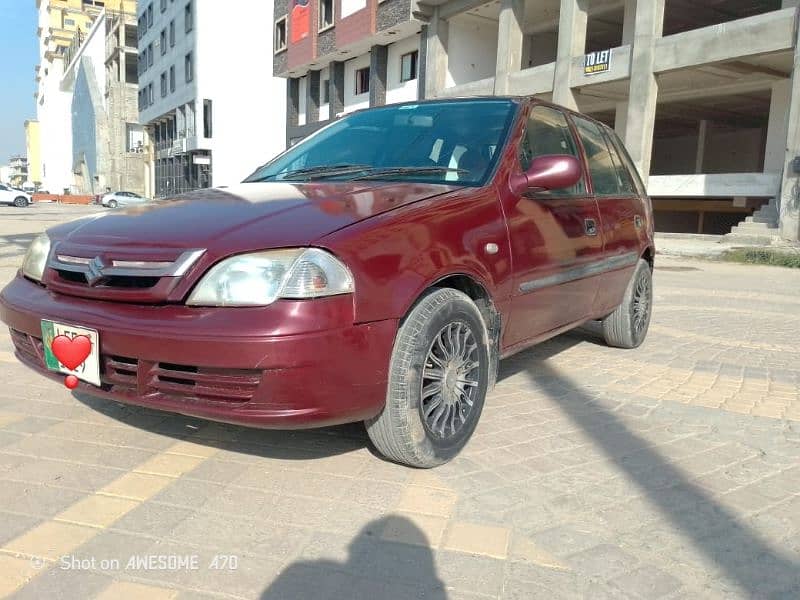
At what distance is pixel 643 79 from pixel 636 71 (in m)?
0.37

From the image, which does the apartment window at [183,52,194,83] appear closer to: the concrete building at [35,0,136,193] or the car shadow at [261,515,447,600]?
the car shadow at [261,515,447,600]

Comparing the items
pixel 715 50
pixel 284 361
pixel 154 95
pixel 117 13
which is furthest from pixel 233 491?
pixel 117 13

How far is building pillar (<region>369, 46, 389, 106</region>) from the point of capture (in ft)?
95.9

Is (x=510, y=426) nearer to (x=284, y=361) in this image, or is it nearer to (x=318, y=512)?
(x=318, y=512)

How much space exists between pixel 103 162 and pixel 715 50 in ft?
228

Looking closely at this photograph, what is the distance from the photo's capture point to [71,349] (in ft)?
8.15

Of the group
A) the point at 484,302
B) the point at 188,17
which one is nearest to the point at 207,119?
the point at 188,17

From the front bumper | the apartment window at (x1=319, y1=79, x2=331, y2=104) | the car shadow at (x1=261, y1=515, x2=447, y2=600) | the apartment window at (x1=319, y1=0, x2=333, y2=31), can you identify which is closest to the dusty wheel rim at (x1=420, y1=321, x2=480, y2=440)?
the front bumper

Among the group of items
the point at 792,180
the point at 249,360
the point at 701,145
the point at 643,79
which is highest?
the point at 643,79

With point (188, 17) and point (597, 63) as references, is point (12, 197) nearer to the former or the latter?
point (188, 17)

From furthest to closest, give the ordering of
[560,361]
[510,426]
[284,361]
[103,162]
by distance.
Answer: [103,162]
[560,361]
[510,426]
[284,361]

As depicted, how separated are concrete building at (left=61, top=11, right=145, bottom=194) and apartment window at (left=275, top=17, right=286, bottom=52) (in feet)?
111

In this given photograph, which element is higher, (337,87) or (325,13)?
(325,13)

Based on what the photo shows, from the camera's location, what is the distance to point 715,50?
17000 millimetres
